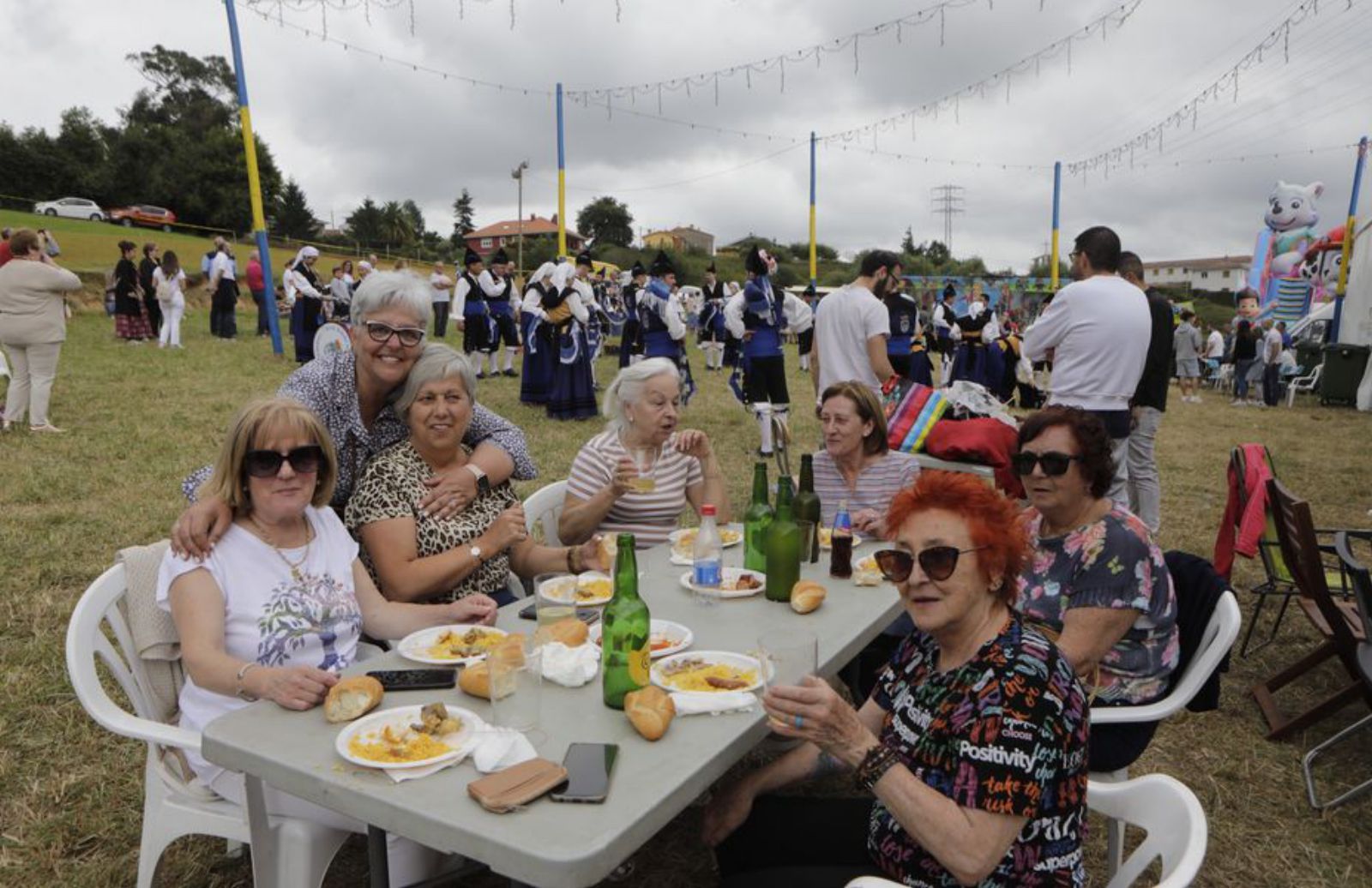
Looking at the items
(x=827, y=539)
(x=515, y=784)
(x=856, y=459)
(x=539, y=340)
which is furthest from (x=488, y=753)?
(x=539, y=340)

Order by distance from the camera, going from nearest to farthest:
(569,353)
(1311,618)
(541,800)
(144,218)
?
(541,800), (1311,618), (569,353), (144,218)

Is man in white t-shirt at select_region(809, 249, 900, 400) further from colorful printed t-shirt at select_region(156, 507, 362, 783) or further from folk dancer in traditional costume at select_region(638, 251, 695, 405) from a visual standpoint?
colorful printed t-shirt at select_region(156, 507, 362, 783)

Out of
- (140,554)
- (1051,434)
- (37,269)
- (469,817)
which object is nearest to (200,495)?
(140,554)

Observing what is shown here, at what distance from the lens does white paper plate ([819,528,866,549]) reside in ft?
10.1

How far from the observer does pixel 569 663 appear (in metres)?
1.84

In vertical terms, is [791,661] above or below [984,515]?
below

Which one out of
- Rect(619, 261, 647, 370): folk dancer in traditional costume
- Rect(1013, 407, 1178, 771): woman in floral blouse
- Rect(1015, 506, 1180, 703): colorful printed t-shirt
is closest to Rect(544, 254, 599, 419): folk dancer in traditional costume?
Rect(619, 261, 647, 370): folk dancer in traditional costume

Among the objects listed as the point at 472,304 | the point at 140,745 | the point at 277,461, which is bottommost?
the point at 140,745

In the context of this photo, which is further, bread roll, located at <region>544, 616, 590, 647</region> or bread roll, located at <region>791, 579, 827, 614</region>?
bread roll, located at <region>791, 579, 827, 614</region>

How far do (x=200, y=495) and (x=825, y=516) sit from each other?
7.83 ft

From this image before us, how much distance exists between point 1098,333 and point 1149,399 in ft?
4.02

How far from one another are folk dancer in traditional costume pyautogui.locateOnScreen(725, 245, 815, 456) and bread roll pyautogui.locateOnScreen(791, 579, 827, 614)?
5.80m

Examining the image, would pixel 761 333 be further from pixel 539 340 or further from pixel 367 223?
pixel 367 223

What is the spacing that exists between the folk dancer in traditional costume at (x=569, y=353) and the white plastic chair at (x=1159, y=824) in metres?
8.44
